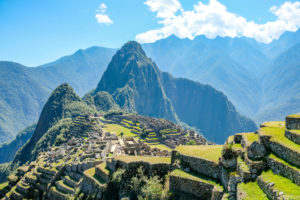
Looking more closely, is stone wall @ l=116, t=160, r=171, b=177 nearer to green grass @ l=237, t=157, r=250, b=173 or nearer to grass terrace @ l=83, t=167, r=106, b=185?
grass terrace @ l=83, t=167, r=106, b=185

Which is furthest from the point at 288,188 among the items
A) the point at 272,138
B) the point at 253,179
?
the point at 272,138

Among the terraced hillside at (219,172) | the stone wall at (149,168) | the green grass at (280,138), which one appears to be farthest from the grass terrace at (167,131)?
the green grass at (280,138)

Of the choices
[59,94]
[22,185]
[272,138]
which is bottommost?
[22,185]

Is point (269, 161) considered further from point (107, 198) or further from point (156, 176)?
point (107, 198)

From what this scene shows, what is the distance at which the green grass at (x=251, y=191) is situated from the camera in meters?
10.6

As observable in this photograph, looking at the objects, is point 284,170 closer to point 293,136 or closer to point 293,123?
point 293,136

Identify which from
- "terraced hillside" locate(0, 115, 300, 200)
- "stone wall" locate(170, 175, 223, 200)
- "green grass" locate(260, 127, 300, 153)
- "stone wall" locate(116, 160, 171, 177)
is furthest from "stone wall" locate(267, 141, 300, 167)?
"stone wall" locate(116, 160, 171, 177)

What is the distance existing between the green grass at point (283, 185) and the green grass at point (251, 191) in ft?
1.93

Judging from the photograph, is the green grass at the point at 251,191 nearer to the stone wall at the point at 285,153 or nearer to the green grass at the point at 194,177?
the stone wall at the point at 285,153

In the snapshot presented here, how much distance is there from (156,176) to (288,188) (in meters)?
10.0

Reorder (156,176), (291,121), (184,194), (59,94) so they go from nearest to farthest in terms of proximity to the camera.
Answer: (291,121), (184,194), (156,176), (59,94)

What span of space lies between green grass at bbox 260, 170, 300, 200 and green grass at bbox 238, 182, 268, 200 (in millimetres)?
589

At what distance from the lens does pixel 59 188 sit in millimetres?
32531

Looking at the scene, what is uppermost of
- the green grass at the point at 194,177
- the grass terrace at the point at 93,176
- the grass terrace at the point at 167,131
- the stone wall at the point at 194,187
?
the grass terrace at the point at 167,131
